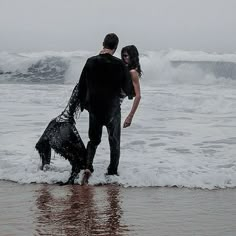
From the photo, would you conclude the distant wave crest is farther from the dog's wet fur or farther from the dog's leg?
the dog's wet fur

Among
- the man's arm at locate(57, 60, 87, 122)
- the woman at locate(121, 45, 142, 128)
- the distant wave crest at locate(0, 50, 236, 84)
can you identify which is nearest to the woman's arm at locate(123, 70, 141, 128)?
the woman at locate(121, 45, 142, 128)

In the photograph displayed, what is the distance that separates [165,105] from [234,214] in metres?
11.3

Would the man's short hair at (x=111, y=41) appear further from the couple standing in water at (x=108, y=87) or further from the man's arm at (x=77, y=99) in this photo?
the man's arm at (x=77, y=99)

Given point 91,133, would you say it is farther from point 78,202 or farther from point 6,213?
point 6,213

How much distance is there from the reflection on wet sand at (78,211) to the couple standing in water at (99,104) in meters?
0.50

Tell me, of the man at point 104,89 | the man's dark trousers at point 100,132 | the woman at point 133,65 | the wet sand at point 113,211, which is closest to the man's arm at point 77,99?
the man at point 104,89

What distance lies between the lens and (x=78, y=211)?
4785mm

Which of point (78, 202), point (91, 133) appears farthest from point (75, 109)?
point (78, 202)

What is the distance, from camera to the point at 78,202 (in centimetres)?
516

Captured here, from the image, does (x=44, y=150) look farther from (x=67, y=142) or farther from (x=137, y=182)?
(x=137, y=182)

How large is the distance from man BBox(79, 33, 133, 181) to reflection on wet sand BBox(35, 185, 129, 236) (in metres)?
0.57

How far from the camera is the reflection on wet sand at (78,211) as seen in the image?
4.17 metres

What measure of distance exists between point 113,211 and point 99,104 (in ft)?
5.11

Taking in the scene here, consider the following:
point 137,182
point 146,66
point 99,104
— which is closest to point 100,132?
point 99,104
